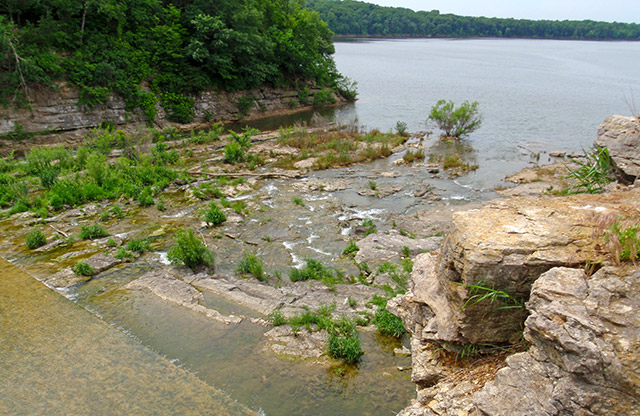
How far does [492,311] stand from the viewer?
570 centimetres

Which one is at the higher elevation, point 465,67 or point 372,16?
point 372,16

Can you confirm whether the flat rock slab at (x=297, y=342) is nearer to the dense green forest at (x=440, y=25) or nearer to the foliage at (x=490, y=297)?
the foliage at (x=490, y=297)

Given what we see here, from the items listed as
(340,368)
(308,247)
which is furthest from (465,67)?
(340,368)

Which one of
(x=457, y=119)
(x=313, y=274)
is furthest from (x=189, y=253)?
(x=457, y=119)

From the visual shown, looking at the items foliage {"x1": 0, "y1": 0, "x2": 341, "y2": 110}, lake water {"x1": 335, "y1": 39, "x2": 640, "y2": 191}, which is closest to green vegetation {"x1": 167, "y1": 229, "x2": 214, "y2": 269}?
lake water {"x1": 335, "y1": 39, "x2": 640, "y2": 191}

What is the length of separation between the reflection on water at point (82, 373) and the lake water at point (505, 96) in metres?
17.7

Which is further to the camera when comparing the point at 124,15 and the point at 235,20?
the point at 235,20

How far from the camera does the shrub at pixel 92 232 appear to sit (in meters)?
13.5

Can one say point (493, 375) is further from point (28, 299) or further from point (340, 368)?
point (28, 299)

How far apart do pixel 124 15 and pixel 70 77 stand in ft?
23.3

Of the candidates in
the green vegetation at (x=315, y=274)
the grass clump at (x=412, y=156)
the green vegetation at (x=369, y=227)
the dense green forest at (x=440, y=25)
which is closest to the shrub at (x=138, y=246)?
the green vegetation at (x=315, y=274)

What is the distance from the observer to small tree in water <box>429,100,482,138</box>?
31.0 meters

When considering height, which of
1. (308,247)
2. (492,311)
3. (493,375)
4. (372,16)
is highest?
(372,16)

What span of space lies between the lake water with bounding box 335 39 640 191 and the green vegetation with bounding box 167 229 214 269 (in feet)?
47.9
